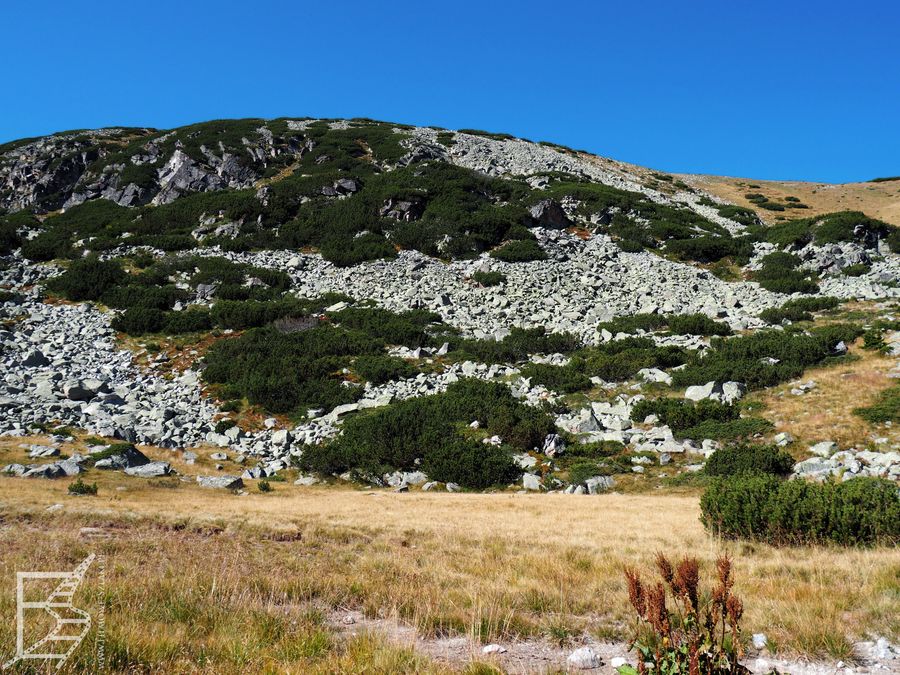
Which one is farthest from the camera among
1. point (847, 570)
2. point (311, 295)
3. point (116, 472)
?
point (311, 295)

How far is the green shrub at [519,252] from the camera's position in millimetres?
36688

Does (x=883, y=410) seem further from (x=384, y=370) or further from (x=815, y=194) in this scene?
(x=815, y=194)

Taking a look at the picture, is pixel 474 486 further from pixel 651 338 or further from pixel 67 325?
pixel 67 325

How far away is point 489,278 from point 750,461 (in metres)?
21.5

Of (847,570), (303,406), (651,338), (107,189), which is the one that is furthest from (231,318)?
(107,189)

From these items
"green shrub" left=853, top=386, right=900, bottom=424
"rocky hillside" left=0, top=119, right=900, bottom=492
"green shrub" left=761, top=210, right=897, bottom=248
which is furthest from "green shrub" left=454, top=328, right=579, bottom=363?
"green shrub" left=761, top=210, right=897, bottom=248

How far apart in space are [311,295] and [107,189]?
33426mm

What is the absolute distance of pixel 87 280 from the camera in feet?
105

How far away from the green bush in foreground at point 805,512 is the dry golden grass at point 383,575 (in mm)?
652

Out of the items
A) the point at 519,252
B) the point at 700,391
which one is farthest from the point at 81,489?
the point at 519,252

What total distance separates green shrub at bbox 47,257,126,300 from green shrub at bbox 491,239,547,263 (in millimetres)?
25347

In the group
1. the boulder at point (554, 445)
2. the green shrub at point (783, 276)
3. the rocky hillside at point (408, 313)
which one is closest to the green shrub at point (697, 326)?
the rocky hillside at point (408, 313)

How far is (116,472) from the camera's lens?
17328mm

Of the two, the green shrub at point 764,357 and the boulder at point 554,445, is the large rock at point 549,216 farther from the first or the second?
the boulder at point 554,445
